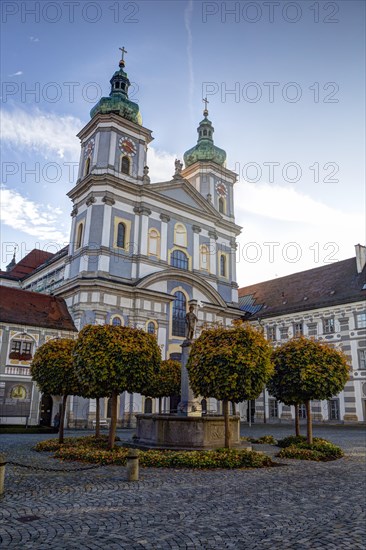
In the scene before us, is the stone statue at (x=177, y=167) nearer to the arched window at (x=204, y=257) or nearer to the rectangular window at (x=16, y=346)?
Result: the arched window at (x=204, y=257)

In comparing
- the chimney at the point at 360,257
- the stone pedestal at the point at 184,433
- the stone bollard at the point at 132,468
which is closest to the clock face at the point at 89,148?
the chimney at the point at 360,257

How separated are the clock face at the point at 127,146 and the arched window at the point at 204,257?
10.5 metres

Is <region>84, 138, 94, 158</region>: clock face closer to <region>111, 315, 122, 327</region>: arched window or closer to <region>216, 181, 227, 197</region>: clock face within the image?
<region>216, 181, 227, 197</region>: clock face

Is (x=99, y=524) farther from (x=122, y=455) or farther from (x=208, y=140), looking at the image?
(x=208, y=140)

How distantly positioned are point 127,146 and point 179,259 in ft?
35.5

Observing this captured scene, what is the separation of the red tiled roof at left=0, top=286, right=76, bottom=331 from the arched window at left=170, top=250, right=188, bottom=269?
9.96 meters

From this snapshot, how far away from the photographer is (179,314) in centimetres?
3778

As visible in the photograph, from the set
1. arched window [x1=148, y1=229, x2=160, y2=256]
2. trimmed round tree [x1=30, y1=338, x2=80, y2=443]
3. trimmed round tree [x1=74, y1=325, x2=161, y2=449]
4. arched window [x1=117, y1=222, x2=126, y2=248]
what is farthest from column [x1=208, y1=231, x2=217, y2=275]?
trimmed round tree [x1=74, y1=325, x2=161, y2=449]

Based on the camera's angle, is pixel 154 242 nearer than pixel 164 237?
Yes

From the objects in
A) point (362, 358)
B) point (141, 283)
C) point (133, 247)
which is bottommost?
point (362, 358)

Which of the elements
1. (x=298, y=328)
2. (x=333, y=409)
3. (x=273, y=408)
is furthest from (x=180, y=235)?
(x=333, y=409)

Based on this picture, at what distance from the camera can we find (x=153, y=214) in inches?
1517

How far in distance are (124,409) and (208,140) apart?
31.5 m

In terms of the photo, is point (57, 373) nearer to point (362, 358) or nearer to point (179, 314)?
point (179, 314)
